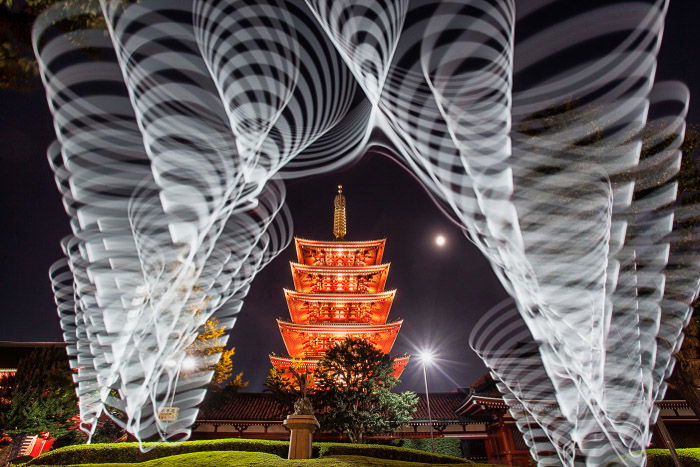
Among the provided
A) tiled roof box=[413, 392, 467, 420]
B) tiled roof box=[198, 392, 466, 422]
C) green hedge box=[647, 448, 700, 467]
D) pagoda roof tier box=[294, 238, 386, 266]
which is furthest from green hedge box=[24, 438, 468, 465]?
pagoda roof tier box=[294, 238, 386, 266]

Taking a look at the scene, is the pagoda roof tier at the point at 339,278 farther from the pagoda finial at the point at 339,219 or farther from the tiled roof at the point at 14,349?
the tiled roof at the point at 14,349

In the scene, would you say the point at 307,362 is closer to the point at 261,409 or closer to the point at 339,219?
the point at 261,409

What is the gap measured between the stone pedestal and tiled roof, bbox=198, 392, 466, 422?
8.40 metres

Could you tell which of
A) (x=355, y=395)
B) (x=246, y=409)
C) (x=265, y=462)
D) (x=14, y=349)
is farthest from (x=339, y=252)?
(x=14, y=349)

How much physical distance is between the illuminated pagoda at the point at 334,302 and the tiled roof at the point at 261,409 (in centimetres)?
174

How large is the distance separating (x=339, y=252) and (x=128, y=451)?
13.7m

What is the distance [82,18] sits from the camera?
4.32 metres

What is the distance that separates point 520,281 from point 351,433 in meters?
8.02

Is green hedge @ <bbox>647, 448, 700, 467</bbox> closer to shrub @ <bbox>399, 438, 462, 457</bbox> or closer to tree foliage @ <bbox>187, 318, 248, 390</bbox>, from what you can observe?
Result: shrub @ <bbox>399, 438, 462, 457</bbox>

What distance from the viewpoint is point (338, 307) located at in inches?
795

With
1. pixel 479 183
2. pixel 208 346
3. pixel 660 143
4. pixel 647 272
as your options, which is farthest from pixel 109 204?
pixel 660 143

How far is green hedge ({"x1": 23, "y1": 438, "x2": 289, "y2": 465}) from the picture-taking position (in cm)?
977

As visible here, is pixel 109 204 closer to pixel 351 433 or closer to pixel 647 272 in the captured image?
pixel 351 433

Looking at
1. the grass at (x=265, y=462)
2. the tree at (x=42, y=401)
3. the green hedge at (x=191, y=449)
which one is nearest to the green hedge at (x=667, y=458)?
the green hedge at (x=191, y=449)
